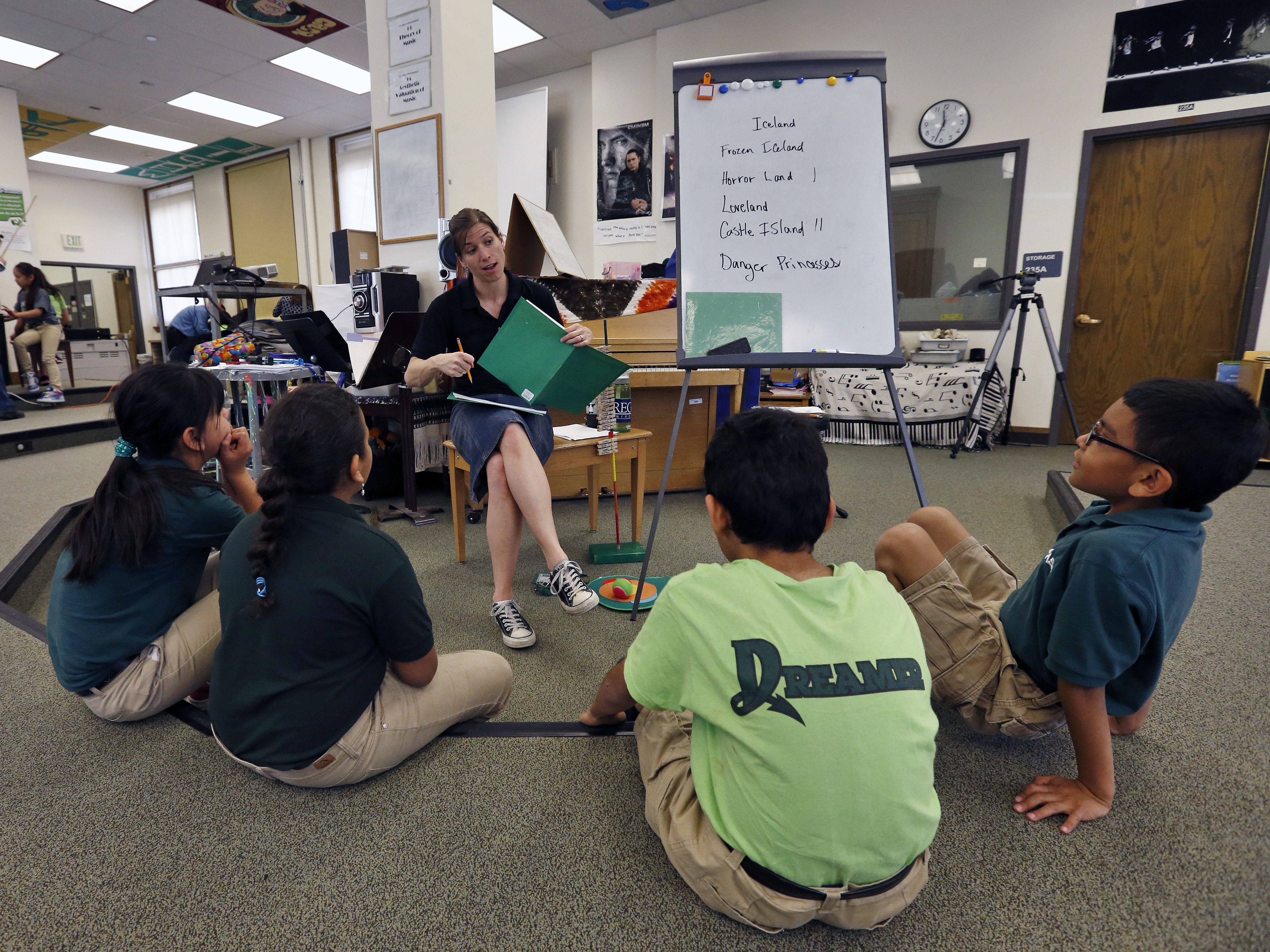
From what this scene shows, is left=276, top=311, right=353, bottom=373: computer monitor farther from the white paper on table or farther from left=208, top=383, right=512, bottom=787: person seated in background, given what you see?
left=208, top=383, right=512, bottom=787: person seated in background

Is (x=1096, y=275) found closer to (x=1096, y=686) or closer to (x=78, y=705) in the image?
(x=1096, y=686)

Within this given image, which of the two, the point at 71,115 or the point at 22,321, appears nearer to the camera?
the point at 22,321

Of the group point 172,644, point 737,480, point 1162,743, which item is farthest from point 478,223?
point 1162,743

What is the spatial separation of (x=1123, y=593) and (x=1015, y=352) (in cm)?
376

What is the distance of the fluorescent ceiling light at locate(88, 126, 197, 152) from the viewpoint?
23.8ft

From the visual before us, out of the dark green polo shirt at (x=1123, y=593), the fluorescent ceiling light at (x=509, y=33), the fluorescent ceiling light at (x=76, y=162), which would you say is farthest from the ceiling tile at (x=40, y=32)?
the dark green polo shirt at (x=1123, y=593)

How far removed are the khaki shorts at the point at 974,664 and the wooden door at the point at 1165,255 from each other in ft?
11.9

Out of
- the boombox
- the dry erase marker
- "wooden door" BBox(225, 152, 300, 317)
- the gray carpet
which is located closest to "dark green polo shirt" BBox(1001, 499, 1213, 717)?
the gray carpet

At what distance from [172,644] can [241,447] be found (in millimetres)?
388

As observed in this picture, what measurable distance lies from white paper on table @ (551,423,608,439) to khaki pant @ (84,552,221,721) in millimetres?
1069

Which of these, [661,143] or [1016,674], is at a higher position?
[661,143]

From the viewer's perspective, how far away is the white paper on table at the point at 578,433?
216 cm

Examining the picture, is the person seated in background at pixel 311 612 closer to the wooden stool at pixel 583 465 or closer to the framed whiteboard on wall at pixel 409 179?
the wooden stool at pixel 583 465

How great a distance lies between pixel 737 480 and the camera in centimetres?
79
